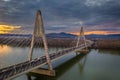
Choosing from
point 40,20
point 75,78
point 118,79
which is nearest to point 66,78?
point 75,78

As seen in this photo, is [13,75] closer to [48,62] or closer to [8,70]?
[8,70]

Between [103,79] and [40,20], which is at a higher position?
[40,20]

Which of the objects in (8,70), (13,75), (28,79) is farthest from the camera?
(28,79)

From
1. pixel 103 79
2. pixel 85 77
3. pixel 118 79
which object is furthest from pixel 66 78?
pixel 118 79

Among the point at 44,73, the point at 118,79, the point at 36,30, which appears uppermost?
the point at 36,30

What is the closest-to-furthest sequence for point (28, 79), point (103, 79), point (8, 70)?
1. point (8, 70)
2. point (28, 79)
3. point (103, 79)

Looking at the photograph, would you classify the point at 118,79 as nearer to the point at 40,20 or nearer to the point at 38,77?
the point at 38,77

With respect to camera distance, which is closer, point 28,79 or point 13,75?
point 13,75

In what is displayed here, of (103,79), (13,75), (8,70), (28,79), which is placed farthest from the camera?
(103,79)

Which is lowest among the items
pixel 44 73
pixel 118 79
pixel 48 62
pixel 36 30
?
pixel 118 79
